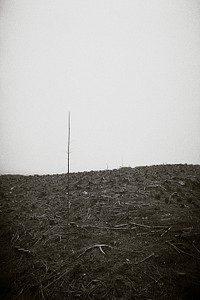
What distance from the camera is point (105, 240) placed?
6.19 m

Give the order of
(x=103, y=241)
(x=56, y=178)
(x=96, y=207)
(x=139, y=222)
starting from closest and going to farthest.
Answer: (x=103, y=241) → (x=139, y=222) → (x=96, y=207) → (x=56, y=178)

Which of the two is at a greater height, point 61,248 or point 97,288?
point 61,248

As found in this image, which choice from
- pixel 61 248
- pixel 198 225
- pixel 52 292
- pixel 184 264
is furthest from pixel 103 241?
pixel 198 225

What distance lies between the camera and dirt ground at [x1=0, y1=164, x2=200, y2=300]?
480 cm

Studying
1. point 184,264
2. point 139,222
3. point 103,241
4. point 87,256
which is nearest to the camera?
point 184,264

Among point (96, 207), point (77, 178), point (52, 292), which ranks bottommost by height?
point (52, 292)

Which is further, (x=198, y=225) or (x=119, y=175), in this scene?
(x=119, y=175)

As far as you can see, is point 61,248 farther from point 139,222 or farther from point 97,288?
point 139,222

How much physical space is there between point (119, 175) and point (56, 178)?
3.95 metres

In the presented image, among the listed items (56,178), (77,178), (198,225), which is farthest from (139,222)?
(56,178)

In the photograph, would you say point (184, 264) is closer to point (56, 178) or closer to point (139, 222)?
point (139, 222)

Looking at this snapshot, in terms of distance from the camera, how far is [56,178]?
1208cm

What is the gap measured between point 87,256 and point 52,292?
4.01 feet

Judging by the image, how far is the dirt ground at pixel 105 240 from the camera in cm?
480
